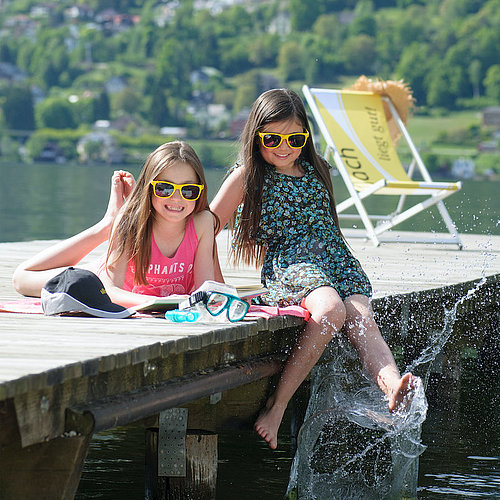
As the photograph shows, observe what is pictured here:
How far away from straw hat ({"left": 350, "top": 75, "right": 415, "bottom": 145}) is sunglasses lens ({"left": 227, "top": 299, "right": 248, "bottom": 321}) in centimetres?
574

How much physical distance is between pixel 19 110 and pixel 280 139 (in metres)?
88.5

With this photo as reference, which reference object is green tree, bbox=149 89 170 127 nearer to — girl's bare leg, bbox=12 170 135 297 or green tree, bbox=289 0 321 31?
green tree, bbox=289 0 321 31

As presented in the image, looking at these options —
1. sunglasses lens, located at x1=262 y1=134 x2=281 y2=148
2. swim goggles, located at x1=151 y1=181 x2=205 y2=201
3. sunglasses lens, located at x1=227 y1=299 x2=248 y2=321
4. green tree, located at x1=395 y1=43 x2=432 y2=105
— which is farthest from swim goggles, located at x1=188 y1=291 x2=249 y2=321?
green tree, located at x1=395 y1=43 x2=432 y2=105

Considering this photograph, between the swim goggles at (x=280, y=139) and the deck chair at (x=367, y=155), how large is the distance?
3.65 metres

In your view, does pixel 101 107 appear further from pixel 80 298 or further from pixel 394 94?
pixel 80 298

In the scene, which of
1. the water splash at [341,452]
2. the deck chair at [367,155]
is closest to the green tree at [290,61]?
the deck chair at [367,155]

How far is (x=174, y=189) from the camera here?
4219 millimetres

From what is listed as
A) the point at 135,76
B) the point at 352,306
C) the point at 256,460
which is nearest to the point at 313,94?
the point at 256,460

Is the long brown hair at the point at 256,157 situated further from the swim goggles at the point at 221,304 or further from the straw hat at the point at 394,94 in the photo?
the straw hat at the point at 394,94

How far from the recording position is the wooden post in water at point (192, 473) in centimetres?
396

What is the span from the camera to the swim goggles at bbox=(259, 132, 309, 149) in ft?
14.6

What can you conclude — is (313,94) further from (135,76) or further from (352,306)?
(135,76)

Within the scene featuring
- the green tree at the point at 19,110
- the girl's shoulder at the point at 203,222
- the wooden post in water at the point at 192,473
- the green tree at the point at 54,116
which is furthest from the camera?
the green tree at the point at 54,116

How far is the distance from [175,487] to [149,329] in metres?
0.77
